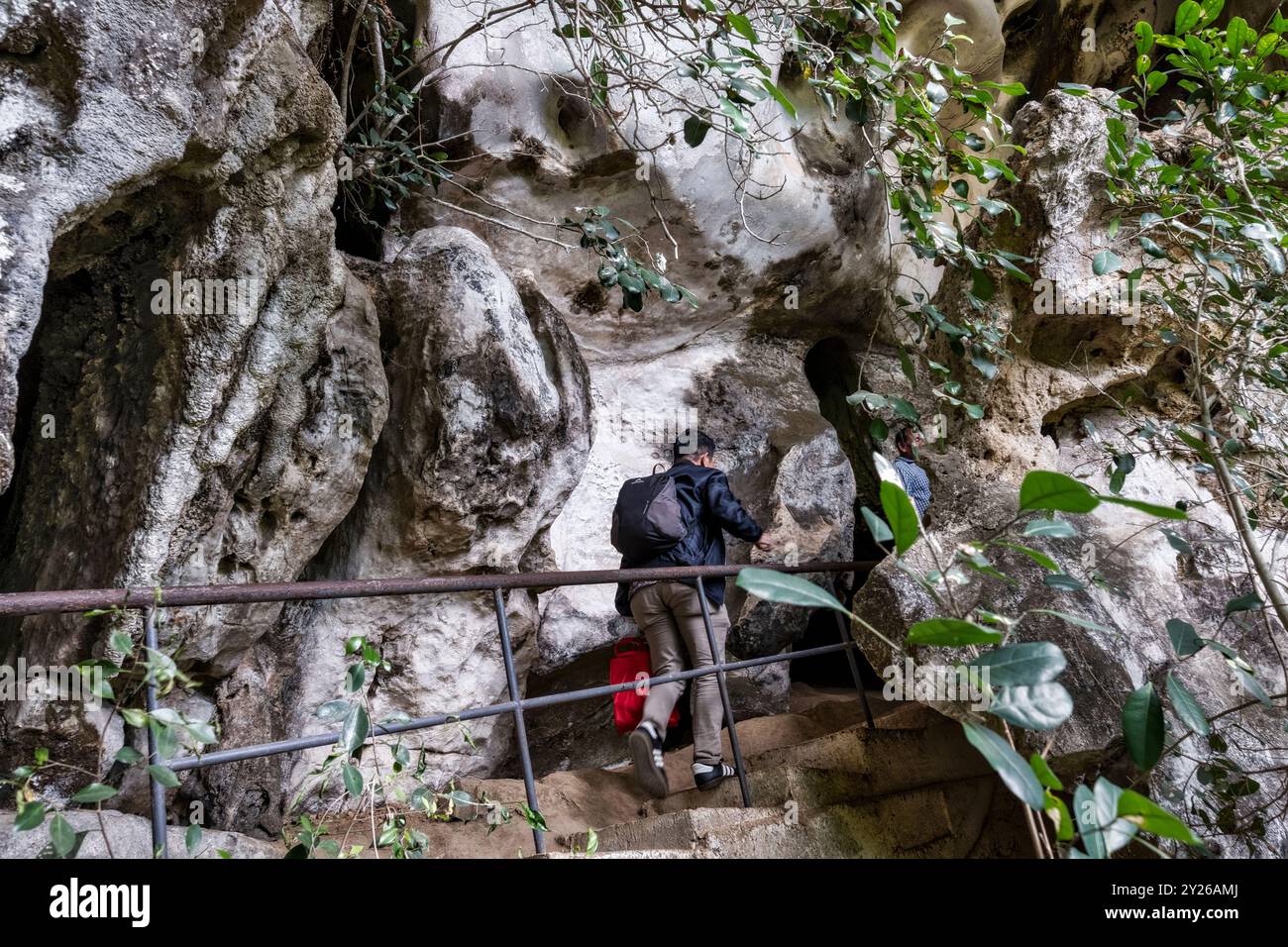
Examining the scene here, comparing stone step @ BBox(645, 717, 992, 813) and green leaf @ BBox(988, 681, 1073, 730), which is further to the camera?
stone step @ BBox(645, 717, 992, 813)

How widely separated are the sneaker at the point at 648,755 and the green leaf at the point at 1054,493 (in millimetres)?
2513

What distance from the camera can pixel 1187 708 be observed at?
141 cm

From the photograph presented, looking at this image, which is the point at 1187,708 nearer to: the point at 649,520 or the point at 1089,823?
the point at 1089,823

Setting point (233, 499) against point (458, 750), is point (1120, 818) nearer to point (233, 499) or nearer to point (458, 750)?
point (233, 499)

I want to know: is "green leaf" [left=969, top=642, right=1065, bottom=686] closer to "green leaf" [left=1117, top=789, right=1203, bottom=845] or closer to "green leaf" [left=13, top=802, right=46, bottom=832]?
"green leaf" [left=1117, top=789, right=1203, bottom=845]

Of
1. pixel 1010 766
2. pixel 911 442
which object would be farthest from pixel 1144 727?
pixel 911 442

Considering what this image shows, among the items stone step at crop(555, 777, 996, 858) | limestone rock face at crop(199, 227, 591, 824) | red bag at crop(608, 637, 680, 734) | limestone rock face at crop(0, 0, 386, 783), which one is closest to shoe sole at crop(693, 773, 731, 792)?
red bag at crop(608, 637, 680, 734)

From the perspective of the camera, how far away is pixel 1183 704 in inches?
55.8

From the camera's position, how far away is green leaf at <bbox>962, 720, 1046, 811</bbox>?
944 millimetres

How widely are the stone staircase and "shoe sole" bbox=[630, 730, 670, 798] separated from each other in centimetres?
21

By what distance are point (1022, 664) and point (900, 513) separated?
9.6 inches

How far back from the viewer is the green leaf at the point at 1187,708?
4.55 feet
